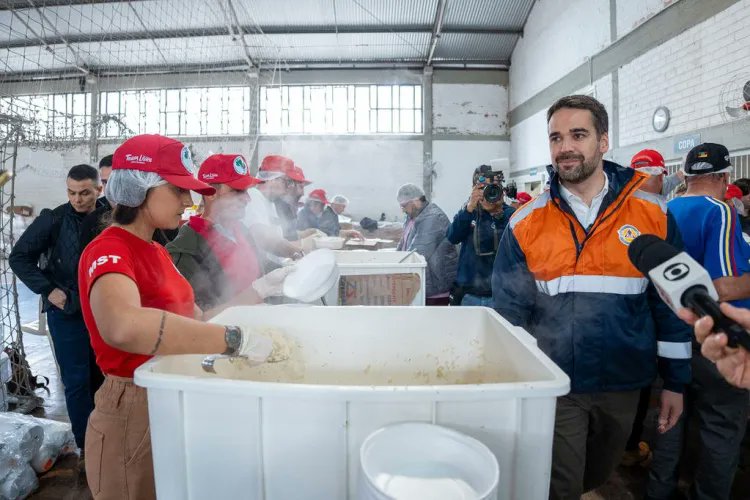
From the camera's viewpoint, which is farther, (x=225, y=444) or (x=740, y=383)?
(x=740, y=383)

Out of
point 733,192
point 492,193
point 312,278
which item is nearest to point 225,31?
point 492,193

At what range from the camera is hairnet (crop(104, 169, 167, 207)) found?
3.76 feet

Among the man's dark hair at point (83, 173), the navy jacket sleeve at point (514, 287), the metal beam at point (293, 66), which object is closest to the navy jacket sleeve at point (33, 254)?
the man's dark hair at point (83, 173)

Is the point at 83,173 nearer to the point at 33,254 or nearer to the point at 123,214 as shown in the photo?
the point at 33,254

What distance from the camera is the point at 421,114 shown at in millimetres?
10898

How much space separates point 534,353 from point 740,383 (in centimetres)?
41

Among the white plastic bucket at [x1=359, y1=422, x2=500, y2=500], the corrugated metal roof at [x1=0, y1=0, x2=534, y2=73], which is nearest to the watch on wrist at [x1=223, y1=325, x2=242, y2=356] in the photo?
the white plastic bucket at [x1=359, y1=422, x2=500, y2=500]

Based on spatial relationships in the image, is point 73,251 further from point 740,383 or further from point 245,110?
point 245,110

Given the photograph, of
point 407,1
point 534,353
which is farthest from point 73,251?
point 407,1

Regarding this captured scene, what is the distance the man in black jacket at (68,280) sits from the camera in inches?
89.6

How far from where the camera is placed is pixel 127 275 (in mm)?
999

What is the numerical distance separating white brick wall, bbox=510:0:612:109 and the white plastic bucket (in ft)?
24.6

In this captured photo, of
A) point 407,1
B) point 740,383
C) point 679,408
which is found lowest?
point 679,408

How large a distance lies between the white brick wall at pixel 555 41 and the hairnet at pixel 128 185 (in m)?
7.29
